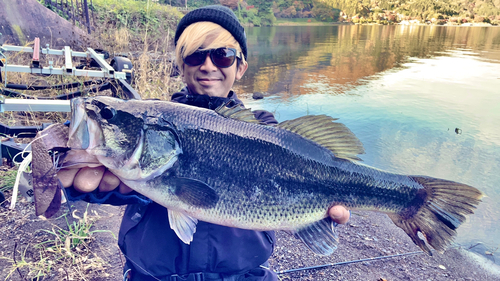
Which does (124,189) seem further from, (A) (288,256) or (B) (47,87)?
(B) (47,87)

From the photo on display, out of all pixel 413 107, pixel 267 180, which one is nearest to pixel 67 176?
pixel 267 180

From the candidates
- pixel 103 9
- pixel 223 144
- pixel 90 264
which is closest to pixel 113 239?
pixel 90 264

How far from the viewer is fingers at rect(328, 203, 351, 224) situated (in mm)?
1919

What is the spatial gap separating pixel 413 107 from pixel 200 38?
11.1 meters

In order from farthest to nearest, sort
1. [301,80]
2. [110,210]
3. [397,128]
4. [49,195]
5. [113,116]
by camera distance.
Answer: [301,80]
[397,128]
[110,210]
[113,116]
[49,195]

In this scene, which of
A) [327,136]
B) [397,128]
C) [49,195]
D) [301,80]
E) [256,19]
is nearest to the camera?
[49,195]

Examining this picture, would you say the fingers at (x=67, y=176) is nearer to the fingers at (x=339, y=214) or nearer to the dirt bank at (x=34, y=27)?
the fingers at (x=339, y=214)

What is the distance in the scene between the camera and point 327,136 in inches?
81.8

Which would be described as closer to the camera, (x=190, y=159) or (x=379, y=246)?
(x=190, y=159)

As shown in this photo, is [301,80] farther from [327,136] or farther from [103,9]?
[327,136]

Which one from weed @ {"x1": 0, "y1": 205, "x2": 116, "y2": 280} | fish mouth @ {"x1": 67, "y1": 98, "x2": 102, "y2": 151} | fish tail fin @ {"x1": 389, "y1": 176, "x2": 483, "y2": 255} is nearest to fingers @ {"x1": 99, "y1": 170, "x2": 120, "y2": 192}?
fish mouth @ {"x1": 67, "y1": 98, "x2": 102, "y2": 151}

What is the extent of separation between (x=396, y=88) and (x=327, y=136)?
548 inches

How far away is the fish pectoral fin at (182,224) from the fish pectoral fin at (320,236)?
Result: 73cm

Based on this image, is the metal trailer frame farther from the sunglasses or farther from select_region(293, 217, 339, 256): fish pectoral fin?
select_region(293, 217, 339, 256): fish pectoral fin
